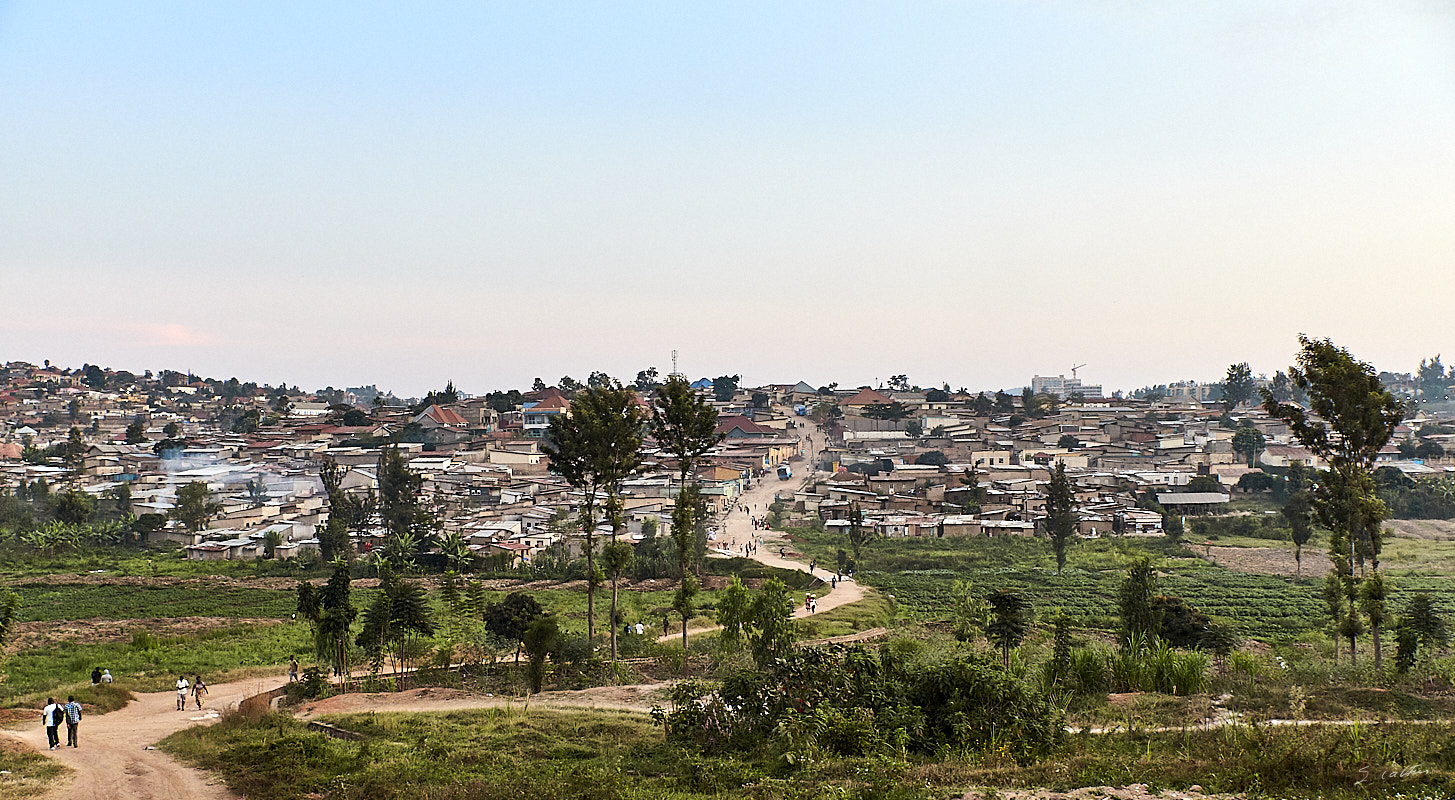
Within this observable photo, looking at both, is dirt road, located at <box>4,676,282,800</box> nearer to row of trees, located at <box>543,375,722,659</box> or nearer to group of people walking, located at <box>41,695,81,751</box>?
group of people walking, located at <box>41,695,81,751</box>

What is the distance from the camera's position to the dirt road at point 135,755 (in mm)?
11680

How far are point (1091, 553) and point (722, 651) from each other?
108 feet

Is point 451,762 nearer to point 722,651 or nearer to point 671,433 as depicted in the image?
point 722,651

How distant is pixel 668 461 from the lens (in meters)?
71.4

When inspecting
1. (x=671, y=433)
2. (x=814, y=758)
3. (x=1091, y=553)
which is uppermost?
(x=671, y=433)

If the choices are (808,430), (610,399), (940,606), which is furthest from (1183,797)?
(808,430)

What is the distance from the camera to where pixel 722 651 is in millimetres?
20656

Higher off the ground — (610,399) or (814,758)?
(610,399)

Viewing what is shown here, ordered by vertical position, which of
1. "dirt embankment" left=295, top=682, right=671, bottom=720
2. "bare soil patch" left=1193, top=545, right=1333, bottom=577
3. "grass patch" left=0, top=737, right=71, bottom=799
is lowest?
"bare soil patch" left=1193, top=545, right=1333, bottom=577

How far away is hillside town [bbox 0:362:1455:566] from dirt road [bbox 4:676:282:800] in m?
17.2

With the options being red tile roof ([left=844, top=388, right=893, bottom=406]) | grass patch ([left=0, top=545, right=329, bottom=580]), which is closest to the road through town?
grass patch ([left=0, top=545, right=329, bottom=580])

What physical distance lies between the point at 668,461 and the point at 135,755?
57552mm

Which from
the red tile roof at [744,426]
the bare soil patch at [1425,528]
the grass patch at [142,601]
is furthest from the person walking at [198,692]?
the red tile roof at [744,426]

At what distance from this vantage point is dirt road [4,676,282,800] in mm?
11680
